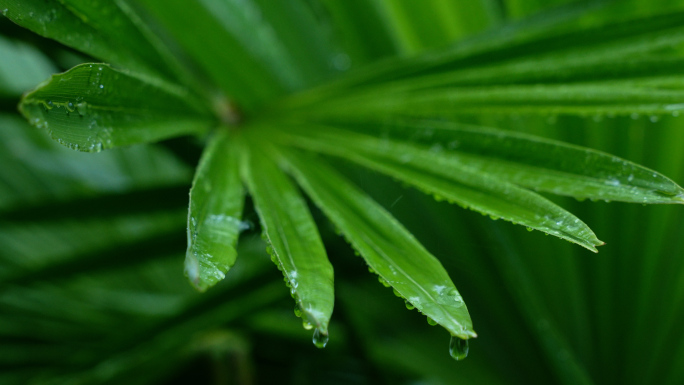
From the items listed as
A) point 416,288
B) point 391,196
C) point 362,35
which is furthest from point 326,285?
point 362,35

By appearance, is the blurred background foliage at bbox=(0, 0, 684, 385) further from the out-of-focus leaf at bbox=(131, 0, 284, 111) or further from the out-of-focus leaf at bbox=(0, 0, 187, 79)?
the out-of-focus leaf at bbox=(0, 0, 187, 79)

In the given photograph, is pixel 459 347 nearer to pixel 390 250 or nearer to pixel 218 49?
pixel 390 250

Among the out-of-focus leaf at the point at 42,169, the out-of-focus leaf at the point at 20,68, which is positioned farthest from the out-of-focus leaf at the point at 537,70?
the out-of-focus leaf at the point at 20,68

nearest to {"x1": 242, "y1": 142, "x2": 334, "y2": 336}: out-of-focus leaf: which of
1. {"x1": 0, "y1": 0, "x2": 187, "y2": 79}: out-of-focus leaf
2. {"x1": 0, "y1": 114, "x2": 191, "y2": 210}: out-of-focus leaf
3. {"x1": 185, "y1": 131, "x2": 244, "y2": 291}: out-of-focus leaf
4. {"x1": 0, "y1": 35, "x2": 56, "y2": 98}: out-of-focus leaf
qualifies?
{"x1": 185, "y1": 131, "x2": 244, "y2": 291}: out-of-focus leaf

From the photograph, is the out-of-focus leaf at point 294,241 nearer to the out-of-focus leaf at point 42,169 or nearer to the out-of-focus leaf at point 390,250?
the out-of-focus leaf at point 390,250

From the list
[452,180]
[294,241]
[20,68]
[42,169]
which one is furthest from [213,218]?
[20,68]

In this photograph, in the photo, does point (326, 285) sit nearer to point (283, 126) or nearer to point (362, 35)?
point (283, 126)

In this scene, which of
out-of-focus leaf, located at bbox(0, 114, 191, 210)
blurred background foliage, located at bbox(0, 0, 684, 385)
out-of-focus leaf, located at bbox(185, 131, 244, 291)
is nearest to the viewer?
out-of-focus leaf, located at bbox(185, 131, 244, 291)
